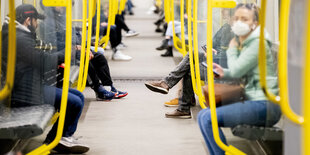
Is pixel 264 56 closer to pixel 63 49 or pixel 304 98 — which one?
pixel 304 98

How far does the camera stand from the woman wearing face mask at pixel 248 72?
2903 mm

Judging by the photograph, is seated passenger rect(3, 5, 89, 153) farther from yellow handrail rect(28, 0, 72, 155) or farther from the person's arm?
the person's arm

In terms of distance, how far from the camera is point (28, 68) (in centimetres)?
321

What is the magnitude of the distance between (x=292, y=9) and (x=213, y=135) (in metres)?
1.09

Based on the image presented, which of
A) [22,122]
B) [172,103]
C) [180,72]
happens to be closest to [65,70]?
[22,122]

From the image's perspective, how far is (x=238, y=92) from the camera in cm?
318

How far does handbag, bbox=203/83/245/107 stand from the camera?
3166mm

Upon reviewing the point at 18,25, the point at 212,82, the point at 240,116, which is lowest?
the point at 240,116

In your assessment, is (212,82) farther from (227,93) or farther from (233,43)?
(233,43)

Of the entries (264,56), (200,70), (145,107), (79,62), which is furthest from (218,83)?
(145,107)

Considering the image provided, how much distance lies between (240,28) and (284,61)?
1.71 feet

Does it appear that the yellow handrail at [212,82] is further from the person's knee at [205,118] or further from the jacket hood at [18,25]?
the jacket hood at [18,25]

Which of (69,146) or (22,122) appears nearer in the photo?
(22,122)

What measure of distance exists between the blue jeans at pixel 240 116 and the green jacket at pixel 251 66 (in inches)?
2.0
